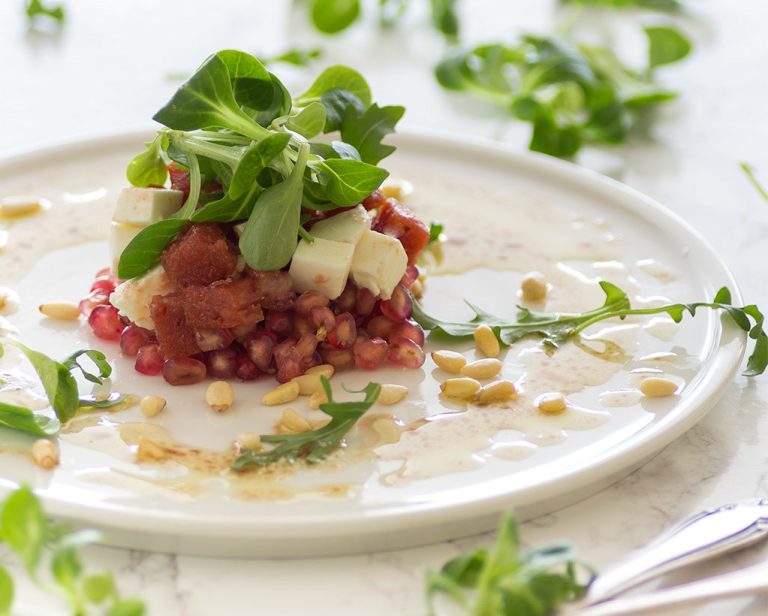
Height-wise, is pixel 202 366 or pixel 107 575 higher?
pixel 107 575

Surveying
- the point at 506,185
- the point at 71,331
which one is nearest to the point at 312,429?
the point at 71,331

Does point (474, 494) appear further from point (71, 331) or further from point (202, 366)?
point (71, 331)

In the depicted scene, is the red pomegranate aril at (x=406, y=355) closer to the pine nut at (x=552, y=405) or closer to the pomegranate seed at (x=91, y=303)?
the pine nut at (x=552, y=405)

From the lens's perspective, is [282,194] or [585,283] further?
[585,283]

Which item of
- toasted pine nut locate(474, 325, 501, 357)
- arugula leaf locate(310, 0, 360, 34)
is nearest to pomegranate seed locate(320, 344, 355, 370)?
toasted pine nut locate(474, 325, 501, 357)

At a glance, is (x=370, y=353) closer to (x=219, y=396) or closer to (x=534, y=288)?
(x=219, y=396)

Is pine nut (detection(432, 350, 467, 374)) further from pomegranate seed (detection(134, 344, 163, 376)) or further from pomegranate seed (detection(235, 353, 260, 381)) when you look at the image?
pomegranate seed (detection(134, 344, 163, 376))
